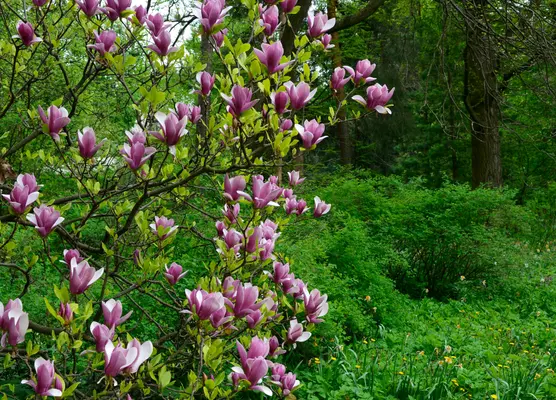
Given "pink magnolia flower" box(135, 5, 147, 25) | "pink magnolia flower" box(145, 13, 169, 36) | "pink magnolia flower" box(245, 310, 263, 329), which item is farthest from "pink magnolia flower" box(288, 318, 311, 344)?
"pink magnolia flower" box(135, 5, 147, 25)

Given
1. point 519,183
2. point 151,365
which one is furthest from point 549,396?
point 519,183

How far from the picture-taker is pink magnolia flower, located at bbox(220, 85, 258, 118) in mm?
1786

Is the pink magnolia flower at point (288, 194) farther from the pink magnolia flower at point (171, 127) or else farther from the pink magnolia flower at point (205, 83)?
the pink magnolia flower at point (171, 127)

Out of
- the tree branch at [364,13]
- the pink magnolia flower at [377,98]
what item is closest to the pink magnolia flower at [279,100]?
the pink magnolia flower at [377,98]

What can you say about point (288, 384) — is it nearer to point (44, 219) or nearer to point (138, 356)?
point (138, 356)

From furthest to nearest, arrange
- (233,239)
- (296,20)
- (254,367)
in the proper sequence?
1. (296,20)
2. (233,239)
3. (254,367)

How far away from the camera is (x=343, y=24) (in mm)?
9641

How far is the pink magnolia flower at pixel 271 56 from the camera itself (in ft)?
6.10

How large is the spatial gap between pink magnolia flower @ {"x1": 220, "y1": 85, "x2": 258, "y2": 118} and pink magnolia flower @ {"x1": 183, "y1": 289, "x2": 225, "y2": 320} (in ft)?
1.90

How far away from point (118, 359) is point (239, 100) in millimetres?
849

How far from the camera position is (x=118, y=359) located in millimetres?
1432

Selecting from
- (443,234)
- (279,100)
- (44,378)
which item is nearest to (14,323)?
(44,378)

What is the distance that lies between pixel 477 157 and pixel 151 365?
1228cm

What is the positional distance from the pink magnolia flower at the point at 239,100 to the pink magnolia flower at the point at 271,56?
0.13 m
